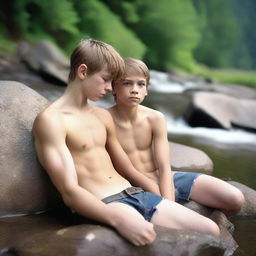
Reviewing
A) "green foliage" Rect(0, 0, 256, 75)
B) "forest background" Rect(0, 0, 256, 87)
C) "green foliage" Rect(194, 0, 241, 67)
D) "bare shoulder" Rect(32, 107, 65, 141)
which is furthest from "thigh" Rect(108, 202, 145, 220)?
"green foliage" Rect(194, 0, 241, 67)

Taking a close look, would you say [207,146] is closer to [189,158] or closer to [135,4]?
[189,158]

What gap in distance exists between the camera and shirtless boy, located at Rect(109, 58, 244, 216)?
2.96 metres

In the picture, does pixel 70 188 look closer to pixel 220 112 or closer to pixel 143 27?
pixel 220 112

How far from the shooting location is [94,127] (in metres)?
2.80

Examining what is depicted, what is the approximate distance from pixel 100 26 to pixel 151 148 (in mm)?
12124

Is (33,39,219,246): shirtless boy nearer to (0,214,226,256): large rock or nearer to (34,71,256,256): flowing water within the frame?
(0,214,226,256): large rock

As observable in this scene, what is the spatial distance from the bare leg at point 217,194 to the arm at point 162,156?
199mm

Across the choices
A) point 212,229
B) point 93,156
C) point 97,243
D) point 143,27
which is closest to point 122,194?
point 93,156

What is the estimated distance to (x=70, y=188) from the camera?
247 centimetres

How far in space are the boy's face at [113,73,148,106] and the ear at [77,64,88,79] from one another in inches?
12.4

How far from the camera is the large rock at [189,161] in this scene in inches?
169

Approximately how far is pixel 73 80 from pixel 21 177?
65cm

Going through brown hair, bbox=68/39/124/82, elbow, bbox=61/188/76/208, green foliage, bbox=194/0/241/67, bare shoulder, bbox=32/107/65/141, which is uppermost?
brown hair, bbox=68/39/124/82

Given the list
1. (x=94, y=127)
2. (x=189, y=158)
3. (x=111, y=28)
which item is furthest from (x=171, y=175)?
(x=111, y=28)
